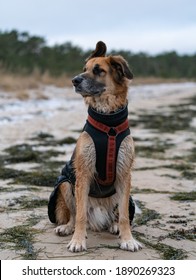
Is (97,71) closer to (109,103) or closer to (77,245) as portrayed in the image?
(109,103)

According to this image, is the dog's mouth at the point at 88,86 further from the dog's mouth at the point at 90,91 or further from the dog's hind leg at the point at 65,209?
the dog's hind leg at the point at 65,209

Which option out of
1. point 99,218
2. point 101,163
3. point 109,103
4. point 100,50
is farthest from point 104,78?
point 99,218

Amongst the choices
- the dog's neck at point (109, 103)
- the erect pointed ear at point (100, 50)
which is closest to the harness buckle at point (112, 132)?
the dog's neck at point (109, 103)

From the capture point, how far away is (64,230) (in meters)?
4.95

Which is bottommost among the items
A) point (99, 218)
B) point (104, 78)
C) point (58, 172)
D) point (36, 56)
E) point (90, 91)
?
point (58, 172)

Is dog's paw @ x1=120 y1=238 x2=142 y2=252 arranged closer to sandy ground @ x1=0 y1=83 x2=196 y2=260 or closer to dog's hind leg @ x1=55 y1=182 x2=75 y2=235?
sandy ground @ x1=0 y1=83 x2=196 y2=260

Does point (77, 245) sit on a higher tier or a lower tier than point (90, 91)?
lower

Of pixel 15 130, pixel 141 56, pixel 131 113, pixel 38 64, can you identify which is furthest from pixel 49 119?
pixel 141 56

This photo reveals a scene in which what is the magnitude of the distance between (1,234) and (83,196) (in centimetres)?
90

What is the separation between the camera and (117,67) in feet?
16.0

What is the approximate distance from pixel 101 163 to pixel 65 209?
0.82 meters

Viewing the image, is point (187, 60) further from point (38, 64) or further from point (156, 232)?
point (156, 232)

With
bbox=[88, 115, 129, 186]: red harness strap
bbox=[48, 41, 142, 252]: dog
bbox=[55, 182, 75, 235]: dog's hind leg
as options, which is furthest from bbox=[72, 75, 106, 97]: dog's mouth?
bbox=[55, 182, 75, 235]: dog's hind leg

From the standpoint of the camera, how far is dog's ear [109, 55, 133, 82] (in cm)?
482
